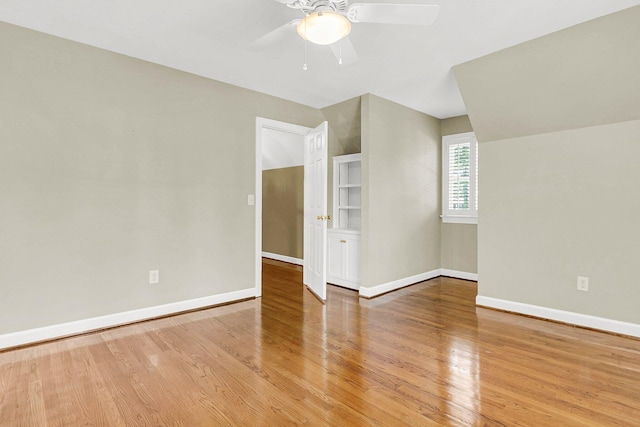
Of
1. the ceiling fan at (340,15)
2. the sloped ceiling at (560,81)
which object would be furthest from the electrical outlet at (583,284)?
the ceiling fan at (340,15)

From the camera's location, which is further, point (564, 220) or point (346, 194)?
point (346, 194)

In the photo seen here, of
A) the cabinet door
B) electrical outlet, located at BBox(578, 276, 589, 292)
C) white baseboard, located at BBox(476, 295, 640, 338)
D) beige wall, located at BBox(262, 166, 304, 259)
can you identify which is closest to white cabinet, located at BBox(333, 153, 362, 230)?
the cabinet door

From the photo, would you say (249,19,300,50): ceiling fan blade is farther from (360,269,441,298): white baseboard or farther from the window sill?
the window sill

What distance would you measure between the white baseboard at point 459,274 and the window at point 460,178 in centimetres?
78

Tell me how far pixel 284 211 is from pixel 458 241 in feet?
10.6

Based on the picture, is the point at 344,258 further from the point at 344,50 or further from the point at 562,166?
the point at 344,50

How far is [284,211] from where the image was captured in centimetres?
666

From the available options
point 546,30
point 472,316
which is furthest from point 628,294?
point 546,30

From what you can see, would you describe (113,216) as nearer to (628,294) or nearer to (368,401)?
(368,401)

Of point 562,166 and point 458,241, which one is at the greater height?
point 562,166

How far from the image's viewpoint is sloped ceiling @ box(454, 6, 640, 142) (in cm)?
256

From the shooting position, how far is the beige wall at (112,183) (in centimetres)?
264

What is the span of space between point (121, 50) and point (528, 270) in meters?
4.47

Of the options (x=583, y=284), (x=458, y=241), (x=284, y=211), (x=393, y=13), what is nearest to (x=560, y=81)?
(x=583, y=284)
